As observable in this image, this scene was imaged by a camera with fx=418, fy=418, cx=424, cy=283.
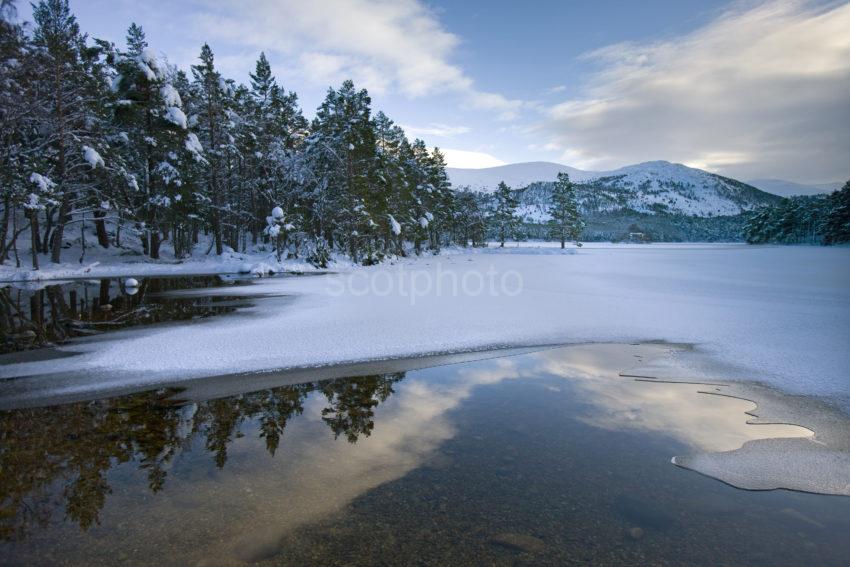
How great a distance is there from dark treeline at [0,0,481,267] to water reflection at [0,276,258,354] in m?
8.76

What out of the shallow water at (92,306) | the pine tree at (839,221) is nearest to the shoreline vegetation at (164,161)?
the shallow water at (92,306)

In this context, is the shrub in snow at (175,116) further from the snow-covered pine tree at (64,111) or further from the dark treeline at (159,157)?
the snow-covered pine tree at (64,111)

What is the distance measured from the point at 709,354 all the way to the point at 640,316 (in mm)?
4374

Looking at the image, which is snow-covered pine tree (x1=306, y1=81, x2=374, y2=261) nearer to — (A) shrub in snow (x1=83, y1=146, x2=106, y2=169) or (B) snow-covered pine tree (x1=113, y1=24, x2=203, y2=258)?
(B) snow-covered pine tree (x1=113, y1=24, x2=203, y2=258)

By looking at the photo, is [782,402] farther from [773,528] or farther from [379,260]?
[379,260]

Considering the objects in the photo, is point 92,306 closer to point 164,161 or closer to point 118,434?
point 118,434

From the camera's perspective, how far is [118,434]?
539cm

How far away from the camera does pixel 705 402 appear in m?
6.57

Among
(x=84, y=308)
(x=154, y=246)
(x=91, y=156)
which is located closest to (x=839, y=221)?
(x=154, y=246)

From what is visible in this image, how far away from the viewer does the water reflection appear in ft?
36.4

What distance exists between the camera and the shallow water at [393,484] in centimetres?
336

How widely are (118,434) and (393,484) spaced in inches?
149

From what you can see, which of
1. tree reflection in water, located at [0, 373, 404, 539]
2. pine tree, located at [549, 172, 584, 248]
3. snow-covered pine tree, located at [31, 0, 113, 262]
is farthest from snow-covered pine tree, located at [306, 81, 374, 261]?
pine tree, located at [549, 172, 584, 248]

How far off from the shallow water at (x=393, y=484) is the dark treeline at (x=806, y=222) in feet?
340
